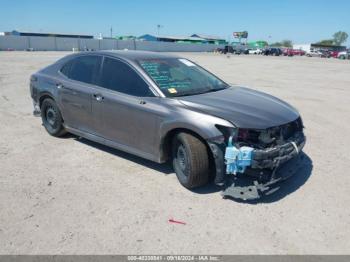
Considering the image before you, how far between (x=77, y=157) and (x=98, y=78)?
1274 millimetres

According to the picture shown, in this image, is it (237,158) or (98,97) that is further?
(98,97)

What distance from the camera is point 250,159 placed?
3.73m

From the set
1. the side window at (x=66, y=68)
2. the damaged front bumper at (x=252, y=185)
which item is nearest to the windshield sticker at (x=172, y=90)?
the damaged front bumper at (x=252, y=185)

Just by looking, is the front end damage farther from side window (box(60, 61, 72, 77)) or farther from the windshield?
side window (box(60, 61, 72, 77))

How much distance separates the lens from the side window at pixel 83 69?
531 centimetres

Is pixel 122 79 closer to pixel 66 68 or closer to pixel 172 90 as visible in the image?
pixel 172 90

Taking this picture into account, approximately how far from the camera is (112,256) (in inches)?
121

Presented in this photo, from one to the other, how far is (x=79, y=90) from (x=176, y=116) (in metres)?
1.96

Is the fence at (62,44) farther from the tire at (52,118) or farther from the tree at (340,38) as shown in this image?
the tree at (340,38)

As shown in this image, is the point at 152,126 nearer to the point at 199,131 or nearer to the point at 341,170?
the point at 199,131

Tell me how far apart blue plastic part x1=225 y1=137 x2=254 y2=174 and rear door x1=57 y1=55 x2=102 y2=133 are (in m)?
2.31

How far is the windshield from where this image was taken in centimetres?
463

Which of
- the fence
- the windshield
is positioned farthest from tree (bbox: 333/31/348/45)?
the windshield

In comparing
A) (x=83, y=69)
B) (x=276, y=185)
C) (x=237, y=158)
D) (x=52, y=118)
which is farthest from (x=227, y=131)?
(x=52, y=118)
